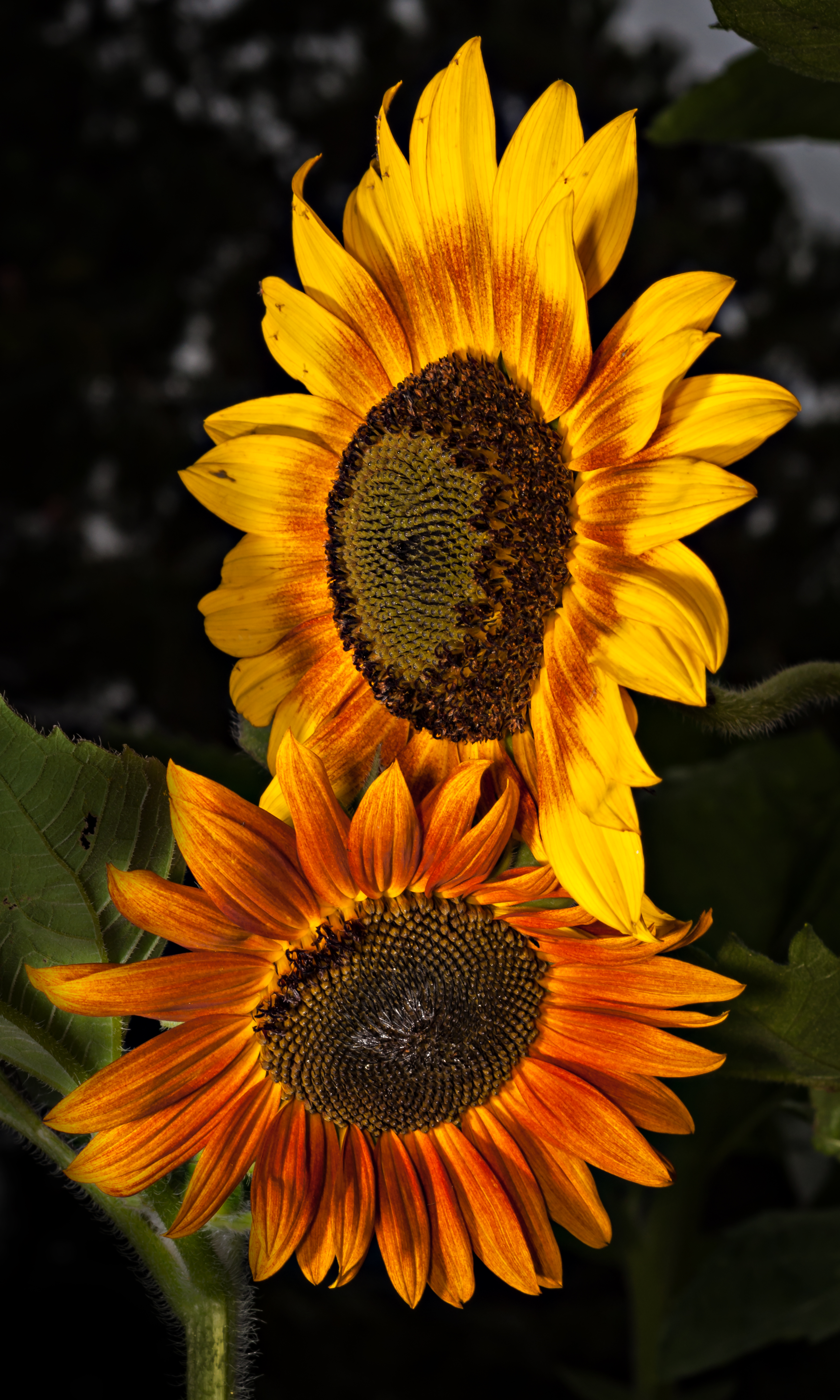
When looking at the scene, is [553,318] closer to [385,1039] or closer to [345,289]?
[345,289]

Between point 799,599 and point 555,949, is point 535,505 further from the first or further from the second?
point 799,599

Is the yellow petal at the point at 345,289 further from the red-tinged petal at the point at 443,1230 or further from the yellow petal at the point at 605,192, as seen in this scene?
the red-tinged petal at the point at 443,1230

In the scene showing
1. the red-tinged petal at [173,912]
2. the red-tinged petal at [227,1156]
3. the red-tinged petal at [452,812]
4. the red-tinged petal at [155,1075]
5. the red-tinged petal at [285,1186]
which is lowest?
the red-tinged petal at [285,1186]

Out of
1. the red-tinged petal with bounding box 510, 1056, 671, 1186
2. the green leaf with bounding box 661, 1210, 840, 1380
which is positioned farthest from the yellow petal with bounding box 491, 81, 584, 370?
the green leaf with bounding box 661, 1210, 840, 1380

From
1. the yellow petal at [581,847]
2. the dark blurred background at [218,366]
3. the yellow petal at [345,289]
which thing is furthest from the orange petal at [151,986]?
the dark blurred background at [218,366]

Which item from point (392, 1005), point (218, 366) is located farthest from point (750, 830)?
point (218, 366)

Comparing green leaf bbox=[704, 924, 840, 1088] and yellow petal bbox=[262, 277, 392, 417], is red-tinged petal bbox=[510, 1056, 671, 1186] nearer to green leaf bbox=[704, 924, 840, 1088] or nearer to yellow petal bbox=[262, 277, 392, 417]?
green leaf bbox=[704, 924, 840, 1088]

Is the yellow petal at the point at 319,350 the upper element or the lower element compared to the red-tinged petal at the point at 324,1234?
upper
